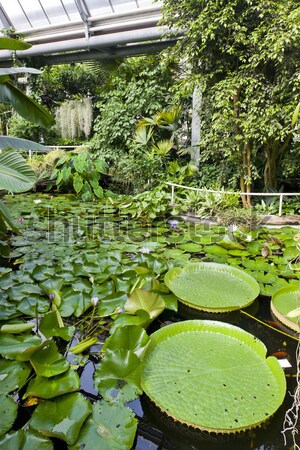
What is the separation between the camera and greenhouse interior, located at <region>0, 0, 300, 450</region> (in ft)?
4.69

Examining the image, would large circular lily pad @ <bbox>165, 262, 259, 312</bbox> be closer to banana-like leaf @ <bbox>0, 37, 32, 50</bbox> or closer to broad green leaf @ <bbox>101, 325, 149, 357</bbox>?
broad green leaf @ <bbox>101, 325, 149, 357</bbox>

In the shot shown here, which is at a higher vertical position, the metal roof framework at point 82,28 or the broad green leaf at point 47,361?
the metal roof framework at point 82,28

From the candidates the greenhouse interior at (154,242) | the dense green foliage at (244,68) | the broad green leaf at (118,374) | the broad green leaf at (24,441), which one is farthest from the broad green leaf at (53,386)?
the dense green foliage at (244,68)

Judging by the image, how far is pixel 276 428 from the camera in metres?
1.45

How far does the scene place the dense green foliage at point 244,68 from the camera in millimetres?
4027

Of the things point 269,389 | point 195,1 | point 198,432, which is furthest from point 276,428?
point 195,1

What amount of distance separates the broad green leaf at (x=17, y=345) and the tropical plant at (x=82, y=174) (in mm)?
4295

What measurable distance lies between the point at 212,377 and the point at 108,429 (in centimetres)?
57

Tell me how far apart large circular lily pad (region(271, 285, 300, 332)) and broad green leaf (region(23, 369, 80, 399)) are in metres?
1.36

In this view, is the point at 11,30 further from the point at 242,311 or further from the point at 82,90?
the point at 242,311

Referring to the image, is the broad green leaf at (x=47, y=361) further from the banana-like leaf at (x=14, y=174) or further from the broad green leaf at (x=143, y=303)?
the banana-like leaf at (x=14, y=174)

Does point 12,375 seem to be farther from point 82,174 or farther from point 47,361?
point 82,174

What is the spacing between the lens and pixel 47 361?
1510 millimetres

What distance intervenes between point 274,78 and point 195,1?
1514mm
